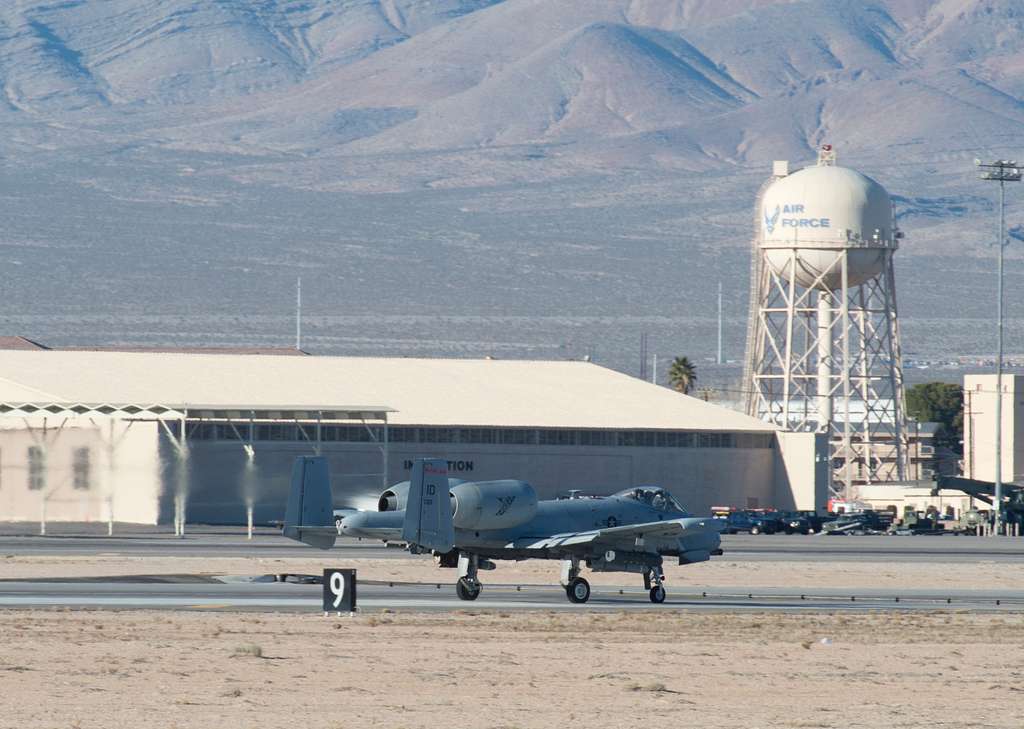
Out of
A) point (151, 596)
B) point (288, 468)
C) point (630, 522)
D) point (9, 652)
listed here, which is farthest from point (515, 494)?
point (288, 468)

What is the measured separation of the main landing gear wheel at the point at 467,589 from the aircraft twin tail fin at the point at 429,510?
2401mm

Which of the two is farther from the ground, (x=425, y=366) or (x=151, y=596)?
(x=425, y=366)

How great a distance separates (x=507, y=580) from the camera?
186 feet

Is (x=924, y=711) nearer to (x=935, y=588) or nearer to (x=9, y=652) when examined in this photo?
(x=9, y=652)

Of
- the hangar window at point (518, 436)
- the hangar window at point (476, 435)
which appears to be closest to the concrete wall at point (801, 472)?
the hangar window at point (518, 436)

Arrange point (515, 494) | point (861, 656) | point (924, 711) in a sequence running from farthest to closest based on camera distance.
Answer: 1. point (515, 494)
2. point (861, 656)
3. point (924, 711)

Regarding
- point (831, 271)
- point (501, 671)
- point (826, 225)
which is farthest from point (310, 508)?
point (831, 271)

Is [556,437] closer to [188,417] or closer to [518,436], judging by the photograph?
[518,436]

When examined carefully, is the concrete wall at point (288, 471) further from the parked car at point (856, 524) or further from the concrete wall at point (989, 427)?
the concrete wall at point (989, 427)

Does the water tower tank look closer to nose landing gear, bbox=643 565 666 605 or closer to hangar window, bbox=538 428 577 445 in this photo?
hangar window, bbox=538 428 577 445

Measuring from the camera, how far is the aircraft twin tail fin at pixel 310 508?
43.9m

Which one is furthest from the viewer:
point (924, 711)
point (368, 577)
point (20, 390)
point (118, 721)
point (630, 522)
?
point (20, 390)

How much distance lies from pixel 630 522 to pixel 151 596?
37.7 ft

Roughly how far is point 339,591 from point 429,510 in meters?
3.19
